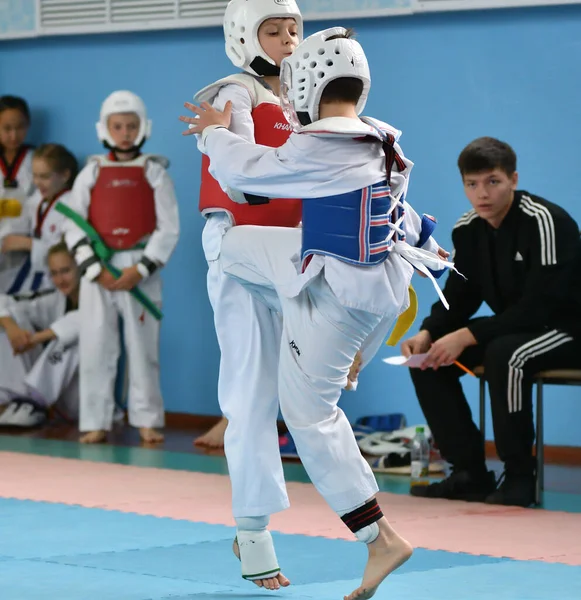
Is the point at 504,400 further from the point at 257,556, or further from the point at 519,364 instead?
the point at 257,556

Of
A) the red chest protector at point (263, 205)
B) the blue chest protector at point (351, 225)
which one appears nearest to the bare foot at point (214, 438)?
the red chest protector at point (263, 205)

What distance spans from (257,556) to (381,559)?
428 mm

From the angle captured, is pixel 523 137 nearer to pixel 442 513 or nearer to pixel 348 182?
pixel 442 513

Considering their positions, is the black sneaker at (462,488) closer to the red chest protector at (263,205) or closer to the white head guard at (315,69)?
the red chest protector at (263,205)

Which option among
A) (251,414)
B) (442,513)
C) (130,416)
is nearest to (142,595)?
(251,414)

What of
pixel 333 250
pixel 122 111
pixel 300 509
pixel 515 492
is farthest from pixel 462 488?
pixel 122 111

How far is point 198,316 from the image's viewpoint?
26.3 ft

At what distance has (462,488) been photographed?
5277 millimetres

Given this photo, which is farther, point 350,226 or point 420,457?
point 420,457

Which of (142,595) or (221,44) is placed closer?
(142,595)

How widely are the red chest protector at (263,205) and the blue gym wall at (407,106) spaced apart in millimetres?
3378

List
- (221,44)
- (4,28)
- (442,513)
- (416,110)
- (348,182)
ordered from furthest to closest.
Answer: (4,28), (221,44), (416,110), (442,513), (348,182)

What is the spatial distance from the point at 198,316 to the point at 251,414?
4605mm

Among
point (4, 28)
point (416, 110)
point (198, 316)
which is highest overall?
point (4, 28)
